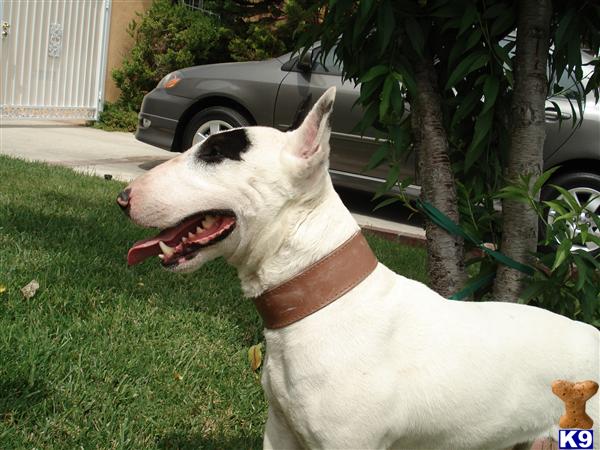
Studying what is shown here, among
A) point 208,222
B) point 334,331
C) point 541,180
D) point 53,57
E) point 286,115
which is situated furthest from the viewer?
point 53,57

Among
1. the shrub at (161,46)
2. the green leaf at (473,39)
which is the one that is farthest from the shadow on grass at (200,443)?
the shrub at (161,46)

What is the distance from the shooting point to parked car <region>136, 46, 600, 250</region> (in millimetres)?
6367

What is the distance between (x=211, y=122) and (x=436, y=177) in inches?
191

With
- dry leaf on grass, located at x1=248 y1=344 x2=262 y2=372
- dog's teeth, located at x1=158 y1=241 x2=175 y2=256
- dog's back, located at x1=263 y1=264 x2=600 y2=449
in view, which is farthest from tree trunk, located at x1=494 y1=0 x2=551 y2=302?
dog's teeth, located at x1=158 y1=241 x2=175 y2=256

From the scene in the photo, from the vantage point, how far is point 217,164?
207cm

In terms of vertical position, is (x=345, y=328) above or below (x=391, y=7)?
below

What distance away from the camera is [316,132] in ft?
6.61

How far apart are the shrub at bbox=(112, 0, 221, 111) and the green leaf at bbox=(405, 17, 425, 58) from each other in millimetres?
9140

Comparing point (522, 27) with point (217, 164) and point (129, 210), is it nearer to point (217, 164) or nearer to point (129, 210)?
point (217, 164)

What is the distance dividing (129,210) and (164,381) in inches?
50.6

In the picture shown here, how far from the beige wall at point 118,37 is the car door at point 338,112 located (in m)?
6.15

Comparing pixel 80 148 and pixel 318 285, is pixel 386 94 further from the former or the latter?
pixel 80 148

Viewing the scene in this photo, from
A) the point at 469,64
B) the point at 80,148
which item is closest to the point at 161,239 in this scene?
the point at 469,64

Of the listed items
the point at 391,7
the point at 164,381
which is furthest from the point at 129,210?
the point at 391,7
